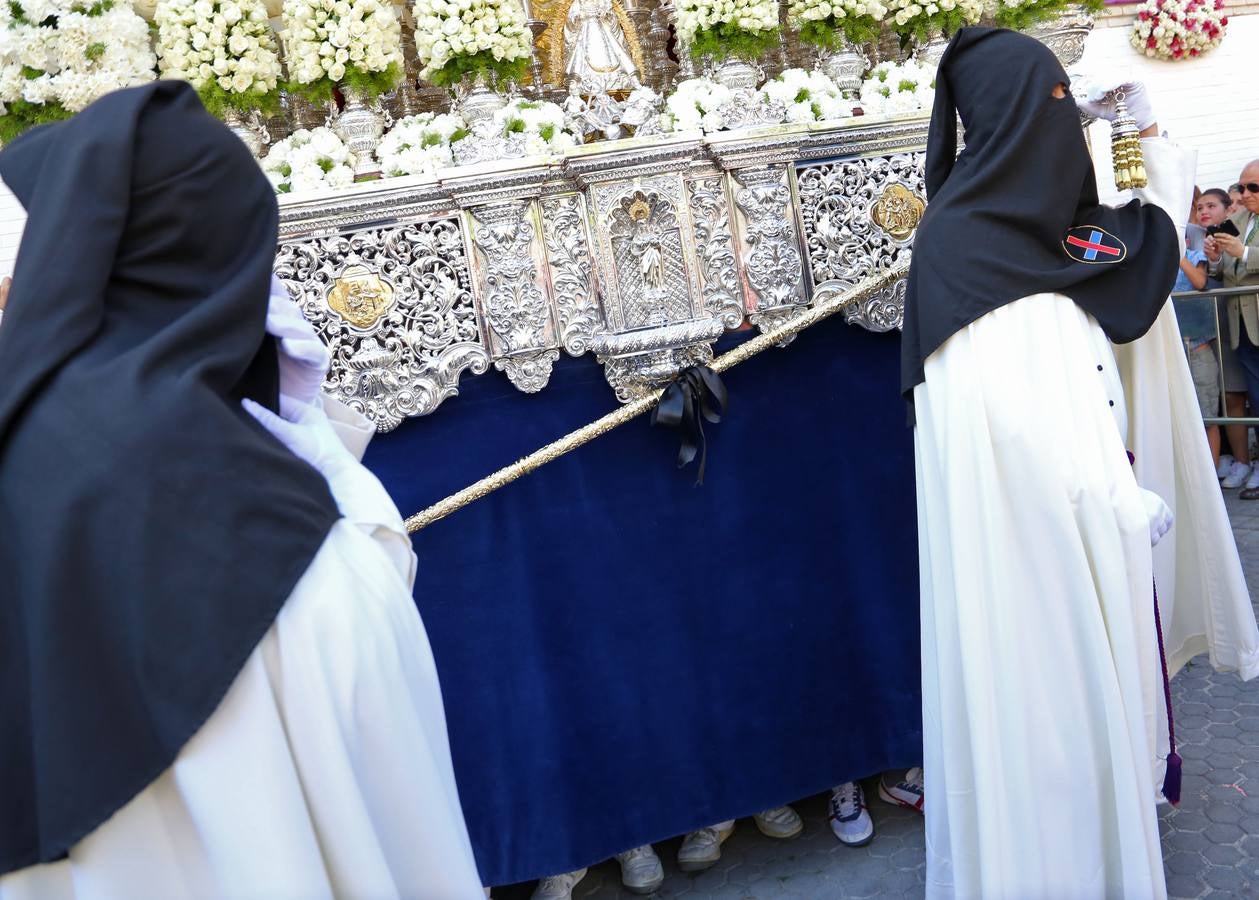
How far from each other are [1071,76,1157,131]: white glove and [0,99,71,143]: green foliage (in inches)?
113

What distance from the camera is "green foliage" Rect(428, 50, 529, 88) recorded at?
3.32m

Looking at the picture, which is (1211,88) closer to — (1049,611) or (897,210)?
(897,210)

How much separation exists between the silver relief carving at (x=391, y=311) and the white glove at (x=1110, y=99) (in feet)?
5.83

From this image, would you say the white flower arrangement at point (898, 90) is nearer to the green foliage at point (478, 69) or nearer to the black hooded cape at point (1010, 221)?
the black hooded cape at point (1010, 221)

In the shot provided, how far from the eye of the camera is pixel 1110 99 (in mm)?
3068

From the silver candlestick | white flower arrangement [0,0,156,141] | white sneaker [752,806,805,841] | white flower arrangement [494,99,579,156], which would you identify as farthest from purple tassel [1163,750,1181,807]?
white flower arrangement [0,0,156,141]

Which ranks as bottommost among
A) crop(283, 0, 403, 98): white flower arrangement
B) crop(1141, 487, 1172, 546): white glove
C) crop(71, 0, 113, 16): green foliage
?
crop(1141, 487, 1172, 546): white glove

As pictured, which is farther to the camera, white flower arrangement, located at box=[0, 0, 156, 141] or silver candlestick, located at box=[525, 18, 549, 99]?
silver candlestick, located at box=[525, 18, 549, 99]

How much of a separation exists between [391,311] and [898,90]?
5.56ft

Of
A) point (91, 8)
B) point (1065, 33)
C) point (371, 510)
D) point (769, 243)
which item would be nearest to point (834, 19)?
point (1065, 33)

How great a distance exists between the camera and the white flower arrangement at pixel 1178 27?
271 inches

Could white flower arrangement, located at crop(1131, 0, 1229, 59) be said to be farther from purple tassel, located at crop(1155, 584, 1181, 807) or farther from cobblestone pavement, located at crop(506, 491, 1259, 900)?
purple tassel, located at crop(1155, 584, 1181, 807)

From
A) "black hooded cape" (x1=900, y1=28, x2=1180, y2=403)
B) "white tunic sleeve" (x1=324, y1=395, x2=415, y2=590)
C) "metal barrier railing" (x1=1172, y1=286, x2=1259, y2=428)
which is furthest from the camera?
"metal barrier railing" (x1=1172, y1=286, x2=1259, y2=428)

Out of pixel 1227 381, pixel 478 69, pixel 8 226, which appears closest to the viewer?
pixel 478 69
